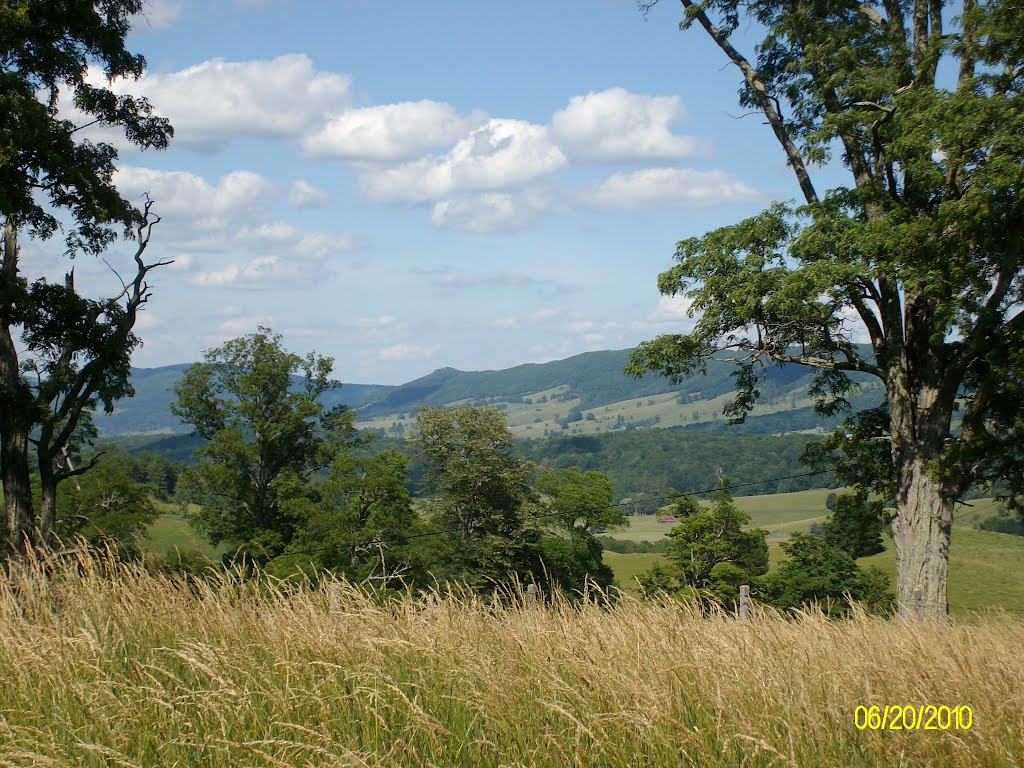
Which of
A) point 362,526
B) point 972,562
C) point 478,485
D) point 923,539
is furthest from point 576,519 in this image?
point 972,562

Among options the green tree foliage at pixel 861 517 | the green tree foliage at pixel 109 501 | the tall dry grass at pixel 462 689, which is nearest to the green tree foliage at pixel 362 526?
the green tree foliage at pixel 109 501

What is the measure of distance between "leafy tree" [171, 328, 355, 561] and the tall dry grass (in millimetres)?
45645

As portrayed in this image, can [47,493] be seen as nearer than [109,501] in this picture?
A: Yes

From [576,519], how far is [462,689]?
5972 centimetres

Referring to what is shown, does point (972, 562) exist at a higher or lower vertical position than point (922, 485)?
lower

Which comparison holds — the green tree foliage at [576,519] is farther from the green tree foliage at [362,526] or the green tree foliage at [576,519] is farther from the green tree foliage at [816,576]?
the green tree foliage at [816,576]

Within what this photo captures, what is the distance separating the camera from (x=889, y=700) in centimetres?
360

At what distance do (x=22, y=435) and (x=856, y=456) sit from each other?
1716cm

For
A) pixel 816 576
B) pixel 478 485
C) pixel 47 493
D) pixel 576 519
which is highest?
pixel 47 493

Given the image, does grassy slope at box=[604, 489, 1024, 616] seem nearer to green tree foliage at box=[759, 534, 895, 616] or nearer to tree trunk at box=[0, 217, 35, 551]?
green tree foliage at box=[759, 534, 895, 616]

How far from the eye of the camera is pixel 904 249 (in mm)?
13883

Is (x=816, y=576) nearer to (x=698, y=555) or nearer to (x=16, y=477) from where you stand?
(x=698, y=555)

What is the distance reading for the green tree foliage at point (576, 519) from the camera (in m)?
58.2

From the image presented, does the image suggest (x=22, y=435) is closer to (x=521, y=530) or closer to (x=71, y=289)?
(x=71, y=289)
